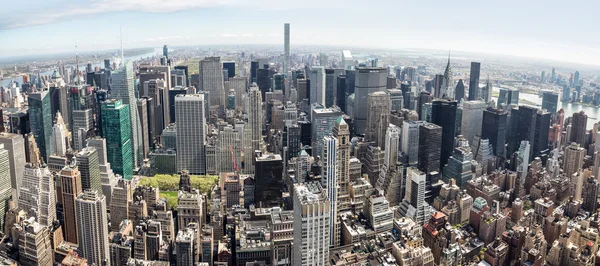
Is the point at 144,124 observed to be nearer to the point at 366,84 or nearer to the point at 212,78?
the point at 212,78

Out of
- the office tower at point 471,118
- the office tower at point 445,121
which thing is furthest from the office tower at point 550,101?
the office tower at point 445,121

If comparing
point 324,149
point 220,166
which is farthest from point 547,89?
point 220,166

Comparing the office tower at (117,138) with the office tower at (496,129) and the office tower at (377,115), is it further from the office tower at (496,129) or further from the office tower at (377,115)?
the office tower at (496,129)

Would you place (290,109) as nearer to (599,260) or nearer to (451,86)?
(451,86)

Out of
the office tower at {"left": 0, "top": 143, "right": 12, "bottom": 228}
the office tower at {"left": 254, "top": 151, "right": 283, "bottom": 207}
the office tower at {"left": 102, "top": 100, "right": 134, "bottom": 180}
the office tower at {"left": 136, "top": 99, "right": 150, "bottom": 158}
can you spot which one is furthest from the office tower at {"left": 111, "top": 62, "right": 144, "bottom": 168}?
the office tower at {"left": 254, "top": 151, "right": 283, "bottom": 207}

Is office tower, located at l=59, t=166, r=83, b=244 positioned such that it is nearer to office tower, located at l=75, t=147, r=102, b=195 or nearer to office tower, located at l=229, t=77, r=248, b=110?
office tower, located at l=75, t=147, r=102, b=195
